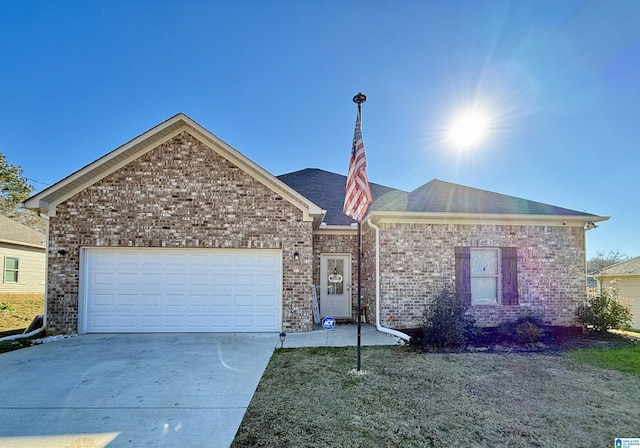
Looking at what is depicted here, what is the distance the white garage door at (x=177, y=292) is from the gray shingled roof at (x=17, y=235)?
12.4m

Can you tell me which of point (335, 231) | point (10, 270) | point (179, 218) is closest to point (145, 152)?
→ point (179, 218)

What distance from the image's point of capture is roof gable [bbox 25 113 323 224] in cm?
853

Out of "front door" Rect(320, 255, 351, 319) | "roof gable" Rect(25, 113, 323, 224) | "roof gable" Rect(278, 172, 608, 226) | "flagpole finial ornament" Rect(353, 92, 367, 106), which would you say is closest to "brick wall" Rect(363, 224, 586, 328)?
"roof gable" Rect(278, 172, 608, 226)

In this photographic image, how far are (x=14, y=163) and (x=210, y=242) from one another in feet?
103

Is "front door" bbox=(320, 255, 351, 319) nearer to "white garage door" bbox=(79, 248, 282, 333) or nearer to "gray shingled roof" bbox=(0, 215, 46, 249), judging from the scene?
"white garage door" bbox=(79, 248, 282, 333)

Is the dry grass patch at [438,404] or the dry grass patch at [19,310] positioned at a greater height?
the dry grass patch at [438,404]

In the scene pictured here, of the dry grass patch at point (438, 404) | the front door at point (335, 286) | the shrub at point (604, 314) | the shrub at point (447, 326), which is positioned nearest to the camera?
the dry grass patch at point (438, 404)

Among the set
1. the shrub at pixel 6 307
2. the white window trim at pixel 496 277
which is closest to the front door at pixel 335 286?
the white window trim at pixel 496 277

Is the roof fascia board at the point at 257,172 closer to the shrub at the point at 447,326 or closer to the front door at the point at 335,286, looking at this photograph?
the front door at the point at 335,286

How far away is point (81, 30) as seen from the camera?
29.6 ft

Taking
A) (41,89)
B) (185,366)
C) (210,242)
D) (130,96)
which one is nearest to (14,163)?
(41,89)

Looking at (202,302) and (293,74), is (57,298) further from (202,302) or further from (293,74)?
(293,74)

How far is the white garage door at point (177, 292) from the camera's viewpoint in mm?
8844

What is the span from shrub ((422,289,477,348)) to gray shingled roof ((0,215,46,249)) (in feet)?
65.1
